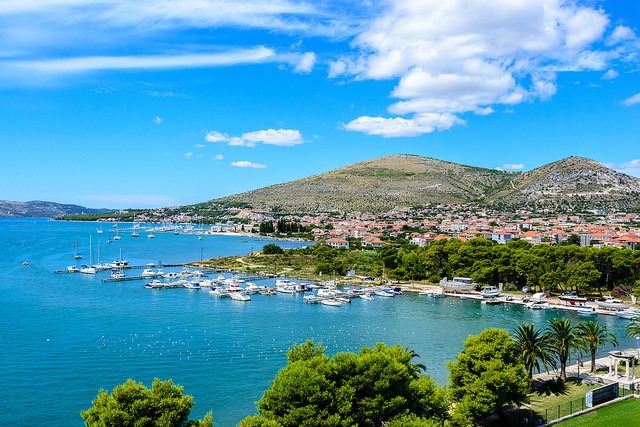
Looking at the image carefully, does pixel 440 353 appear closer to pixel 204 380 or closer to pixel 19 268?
pixel 204 380

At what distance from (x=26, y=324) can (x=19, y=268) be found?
39.0 m

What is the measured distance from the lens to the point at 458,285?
52.8m

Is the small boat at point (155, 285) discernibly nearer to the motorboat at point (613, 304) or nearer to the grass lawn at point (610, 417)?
the motorboat at point (613, 304)

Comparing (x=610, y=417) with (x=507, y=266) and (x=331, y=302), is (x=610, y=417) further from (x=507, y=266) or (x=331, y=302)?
(x=507, y=266)

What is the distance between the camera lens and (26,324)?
123 ft

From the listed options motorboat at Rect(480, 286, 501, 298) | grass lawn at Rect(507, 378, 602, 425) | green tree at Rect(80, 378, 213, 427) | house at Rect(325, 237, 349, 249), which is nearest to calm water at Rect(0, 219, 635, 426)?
motorboat at Rect(480, 286, 501, 298)

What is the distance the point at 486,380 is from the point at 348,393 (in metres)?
5.64

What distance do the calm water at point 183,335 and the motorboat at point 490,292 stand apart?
2.24 metres

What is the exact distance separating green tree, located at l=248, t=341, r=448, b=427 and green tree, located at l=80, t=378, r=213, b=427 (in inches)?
72.2

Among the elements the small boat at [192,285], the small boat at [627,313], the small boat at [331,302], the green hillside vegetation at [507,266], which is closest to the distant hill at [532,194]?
the green hillside vegetation at [507,266]

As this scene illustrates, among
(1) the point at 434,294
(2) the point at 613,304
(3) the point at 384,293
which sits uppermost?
(2) the point at 613,304

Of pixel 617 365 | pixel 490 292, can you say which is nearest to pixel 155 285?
pixel 490 292

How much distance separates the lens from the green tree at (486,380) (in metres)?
17.5

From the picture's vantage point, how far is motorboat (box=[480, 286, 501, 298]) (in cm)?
4934
